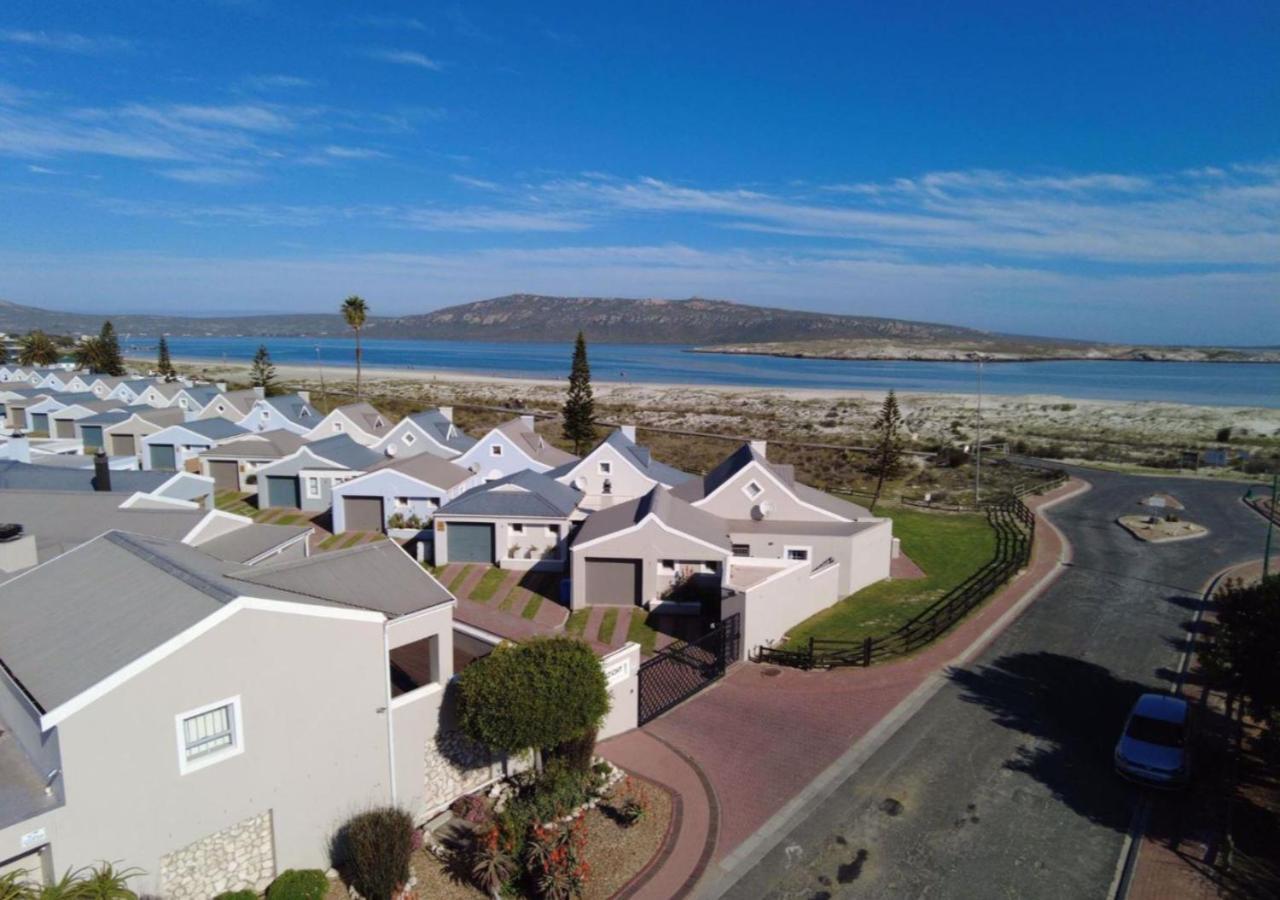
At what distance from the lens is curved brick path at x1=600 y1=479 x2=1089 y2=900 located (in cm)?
1463

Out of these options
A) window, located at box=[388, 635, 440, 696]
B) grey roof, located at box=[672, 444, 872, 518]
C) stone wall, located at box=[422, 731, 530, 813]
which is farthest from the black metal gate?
grey roof, located at box=[672, 444, 872, 518]

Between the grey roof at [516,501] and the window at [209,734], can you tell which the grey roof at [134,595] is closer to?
the window at [209,734]

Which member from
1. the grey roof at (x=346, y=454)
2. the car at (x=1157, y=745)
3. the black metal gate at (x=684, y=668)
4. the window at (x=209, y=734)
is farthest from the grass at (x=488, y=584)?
the car at (x=1157, y=745)

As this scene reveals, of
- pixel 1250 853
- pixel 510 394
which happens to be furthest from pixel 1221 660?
pixel 510 394

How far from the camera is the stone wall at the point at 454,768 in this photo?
1510cm

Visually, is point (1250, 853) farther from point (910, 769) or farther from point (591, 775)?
point (591, 775)

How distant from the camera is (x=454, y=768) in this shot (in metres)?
15.5

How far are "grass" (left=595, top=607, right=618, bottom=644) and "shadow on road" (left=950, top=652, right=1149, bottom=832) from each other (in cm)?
1021

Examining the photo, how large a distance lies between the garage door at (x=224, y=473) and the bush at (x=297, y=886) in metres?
37.6

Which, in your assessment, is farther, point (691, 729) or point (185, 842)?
point (691, 729)

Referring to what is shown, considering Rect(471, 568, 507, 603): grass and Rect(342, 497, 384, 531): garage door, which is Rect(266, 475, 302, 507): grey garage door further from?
Rect(471, 568, 507, 603): grass

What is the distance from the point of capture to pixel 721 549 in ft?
87.9

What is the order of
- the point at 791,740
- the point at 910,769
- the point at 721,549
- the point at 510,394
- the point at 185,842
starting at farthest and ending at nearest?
the point at 510,394
the point at 721,549
the point at 791,740
the point at 910,769
the point at 185,842

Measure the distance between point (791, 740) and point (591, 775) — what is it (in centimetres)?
513
